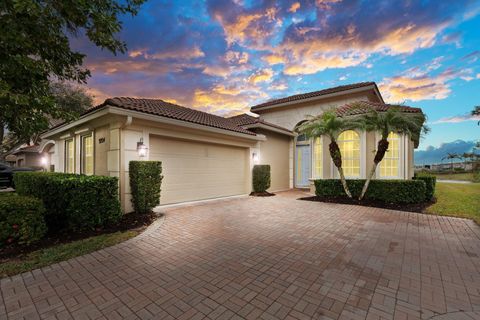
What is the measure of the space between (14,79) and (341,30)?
12592mm

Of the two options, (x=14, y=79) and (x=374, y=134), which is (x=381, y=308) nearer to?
(x=14, y=79)

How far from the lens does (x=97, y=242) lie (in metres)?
4.46

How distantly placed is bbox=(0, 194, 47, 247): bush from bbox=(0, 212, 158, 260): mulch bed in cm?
16

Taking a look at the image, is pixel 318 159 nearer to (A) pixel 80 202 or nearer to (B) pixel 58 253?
(A) pixel 80 202

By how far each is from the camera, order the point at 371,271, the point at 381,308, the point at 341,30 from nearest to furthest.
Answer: the point at 381,308, the point at 371,271, the point at 341,30

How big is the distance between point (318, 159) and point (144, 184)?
965 cm

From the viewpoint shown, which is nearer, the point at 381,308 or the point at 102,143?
the point at 381,308

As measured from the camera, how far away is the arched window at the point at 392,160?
10.0m

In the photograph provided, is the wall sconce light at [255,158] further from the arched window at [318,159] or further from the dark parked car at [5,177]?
the dark parked car at [5,177]

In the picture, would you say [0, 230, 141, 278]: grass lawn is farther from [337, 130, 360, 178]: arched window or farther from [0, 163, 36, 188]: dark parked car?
[0, 163, 36, 188]: dark parked car

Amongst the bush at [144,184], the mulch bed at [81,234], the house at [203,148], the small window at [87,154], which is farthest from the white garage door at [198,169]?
the small window at [87,154]

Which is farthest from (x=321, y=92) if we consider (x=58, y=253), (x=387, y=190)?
(x=58, y=253)

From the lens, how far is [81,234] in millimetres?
4988

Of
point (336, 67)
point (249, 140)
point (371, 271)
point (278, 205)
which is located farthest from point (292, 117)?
point (371, 271)
